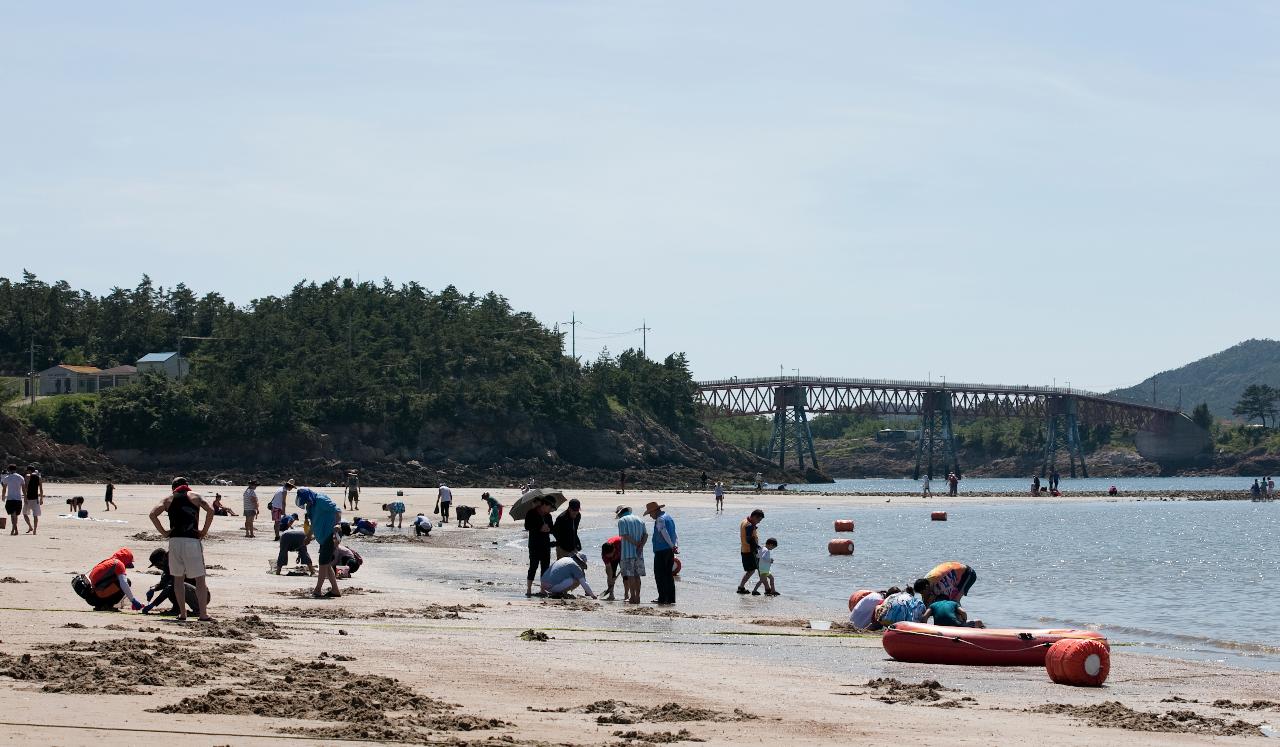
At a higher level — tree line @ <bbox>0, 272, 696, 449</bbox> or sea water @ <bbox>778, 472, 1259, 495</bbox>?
tree line @ <bbox>0, 272, 696, 449</bbox>

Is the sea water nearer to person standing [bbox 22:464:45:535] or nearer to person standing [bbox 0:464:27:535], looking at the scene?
person standing [bbox 22:464:45:535]

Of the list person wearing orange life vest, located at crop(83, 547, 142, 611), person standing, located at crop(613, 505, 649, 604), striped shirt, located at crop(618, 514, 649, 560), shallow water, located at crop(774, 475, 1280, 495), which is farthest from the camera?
shallow water, located at crop(774, 475, 1280, 495)

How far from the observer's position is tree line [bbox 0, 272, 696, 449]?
331 feet

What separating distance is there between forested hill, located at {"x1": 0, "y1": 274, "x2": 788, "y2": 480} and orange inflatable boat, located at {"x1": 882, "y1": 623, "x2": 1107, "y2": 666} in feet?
296

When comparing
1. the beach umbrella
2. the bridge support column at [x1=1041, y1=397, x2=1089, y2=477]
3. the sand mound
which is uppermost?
the bridge support column at [x1=1041, y1=397, x2=1089, y2=477]

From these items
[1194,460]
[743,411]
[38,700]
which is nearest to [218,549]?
[38,700]

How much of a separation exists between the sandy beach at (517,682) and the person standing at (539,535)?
1.22 metres

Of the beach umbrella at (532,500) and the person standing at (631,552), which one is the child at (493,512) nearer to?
the beach umbrella at (532,500)

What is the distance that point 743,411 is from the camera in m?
173

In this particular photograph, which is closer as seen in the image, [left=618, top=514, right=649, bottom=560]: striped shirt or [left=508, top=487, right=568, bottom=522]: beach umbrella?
[left=618, top=514, right=649, bottom=560]: striped shirt

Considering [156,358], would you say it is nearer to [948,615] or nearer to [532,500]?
[532,500]

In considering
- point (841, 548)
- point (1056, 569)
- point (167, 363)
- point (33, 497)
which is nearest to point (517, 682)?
point (33, 497)

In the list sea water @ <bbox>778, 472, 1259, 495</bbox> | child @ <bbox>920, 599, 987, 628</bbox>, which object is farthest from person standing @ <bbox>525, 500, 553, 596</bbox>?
sea water @ <bbox>778, 472, 1259, 495</bbox>

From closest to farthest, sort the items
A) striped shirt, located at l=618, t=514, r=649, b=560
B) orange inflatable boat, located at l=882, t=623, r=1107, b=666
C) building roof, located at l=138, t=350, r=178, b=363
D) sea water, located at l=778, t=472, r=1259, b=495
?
orange inflatable boat, located at l=882, t=623, r=1107, b=666 → striped shirt, located at l=618, t=514, r=649, b=560 → building roof, located at l=138, t=350, r=178, b=363 → sea water, located at l=778, t=472, r=1259, b=495
